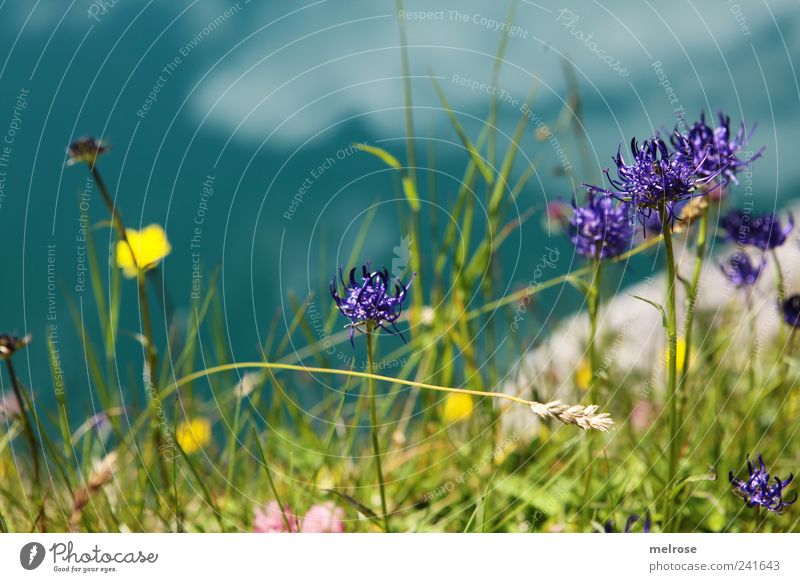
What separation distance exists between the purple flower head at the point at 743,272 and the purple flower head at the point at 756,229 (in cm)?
7

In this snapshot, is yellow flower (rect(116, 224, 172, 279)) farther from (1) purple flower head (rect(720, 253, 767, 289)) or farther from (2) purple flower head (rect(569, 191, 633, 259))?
(1) purple flower head (rect(720, 253, 767, 289))

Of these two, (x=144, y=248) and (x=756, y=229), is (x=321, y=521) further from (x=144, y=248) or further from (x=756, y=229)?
(x=756, y=229)

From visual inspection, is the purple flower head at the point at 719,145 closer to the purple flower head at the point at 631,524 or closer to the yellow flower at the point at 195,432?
the purple flower head at the point at 631,524

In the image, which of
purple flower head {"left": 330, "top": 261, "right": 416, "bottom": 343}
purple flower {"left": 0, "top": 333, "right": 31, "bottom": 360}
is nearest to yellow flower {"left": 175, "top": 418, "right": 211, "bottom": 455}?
purple flower {"left": 0, "top": 333, "right": 31, "bottom": 360}

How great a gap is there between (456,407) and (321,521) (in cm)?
47

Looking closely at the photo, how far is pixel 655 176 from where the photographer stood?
37.0 inches

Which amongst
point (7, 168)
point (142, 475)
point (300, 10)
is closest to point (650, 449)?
point (142, 475)

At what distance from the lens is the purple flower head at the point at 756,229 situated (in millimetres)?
1294

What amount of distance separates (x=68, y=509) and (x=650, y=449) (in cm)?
98

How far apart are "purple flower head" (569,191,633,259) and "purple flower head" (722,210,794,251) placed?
0.72 ft

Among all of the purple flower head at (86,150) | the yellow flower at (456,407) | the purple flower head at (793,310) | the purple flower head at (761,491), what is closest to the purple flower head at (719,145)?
the purple flower head at (793,310)

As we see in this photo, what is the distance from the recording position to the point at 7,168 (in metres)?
1.36

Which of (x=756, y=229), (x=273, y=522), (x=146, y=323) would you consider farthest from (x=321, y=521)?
(x=756, y=229)
